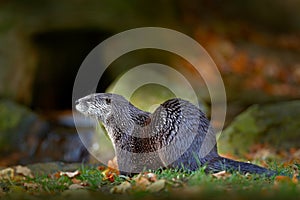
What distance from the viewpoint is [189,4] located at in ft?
72.0

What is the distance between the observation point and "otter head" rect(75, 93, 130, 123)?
6.75 metres

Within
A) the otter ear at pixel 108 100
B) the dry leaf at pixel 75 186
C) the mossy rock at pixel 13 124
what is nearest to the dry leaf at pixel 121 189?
the dry leaf at pixel 75 186

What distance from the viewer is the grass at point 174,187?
468cm

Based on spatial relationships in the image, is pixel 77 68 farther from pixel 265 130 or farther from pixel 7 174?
pixel 7 174

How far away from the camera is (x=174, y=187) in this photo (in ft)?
17.6

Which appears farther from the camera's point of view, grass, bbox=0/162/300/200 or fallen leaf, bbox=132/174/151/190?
fallen leaf, bbox=132/174/151/190

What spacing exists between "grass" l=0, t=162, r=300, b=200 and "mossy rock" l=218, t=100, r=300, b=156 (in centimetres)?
321

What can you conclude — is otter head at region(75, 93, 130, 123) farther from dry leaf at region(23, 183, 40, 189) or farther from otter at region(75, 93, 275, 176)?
dry leaf at region(23, 183, 40, 189)

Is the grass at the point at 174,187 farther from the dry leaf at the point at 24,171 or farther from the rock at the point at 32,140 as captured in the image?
the rock at the point at 32,140

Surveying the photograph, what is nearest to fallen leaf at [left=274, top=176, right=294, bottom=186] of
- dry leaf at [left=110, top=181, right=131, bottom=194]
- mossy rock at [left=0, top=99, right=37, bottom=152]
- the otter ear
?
dry leaf at [left=110, top=181, right=131, bottom=194]

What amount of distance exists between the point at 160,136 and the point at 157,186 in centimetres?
124

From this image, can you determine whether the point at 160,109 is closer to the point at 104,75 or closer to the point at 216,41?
the point at 104,75

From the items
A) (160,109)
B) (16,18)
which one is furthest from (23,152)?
(160,109)

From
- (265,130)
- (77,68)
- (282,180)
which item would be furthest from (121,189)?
(77,68)
